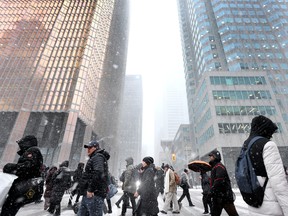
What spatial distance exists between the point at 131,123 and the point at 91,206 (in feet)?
536

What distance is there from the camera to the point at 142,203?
154 inches

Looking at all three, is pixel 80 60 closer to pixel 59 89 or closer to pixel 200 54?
pixel 59 89

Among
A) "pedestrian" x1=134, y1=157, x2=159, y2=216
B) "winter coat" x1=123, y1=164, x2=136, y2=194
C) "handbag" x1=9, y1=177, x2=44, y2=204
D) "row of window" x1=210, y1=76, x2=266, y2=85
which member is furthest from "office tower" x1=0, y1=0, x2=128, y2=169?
"handbag" x1=9, y1=177, x2=44, y2=204

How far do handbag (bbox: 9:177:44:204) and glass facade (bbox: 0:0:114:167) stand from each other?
98.1 ft

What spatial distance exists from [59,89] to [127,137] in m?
126

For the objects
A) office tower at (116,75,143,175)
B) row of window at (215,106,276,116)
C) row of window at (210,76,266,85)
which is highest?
office tower at (116,75,143,175)

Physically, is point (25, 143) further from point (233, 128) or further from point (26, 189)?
point (233, 128)

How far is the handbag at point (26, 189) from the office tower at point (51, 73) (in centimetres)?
2990

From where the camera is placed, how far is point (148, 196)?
3.91 metres

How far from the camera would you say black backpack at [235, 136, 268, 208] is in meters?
1.85

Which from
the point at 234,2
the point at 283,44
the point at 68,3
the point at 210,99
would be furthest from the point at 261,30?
the point at 68,3

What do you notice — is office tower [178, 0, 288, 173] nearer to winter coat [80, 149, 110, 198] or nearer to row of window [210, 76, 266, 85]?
row of window [210, 76, 266, 85]

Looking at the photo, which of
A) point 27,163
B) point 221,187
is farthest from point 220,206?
point 27,163

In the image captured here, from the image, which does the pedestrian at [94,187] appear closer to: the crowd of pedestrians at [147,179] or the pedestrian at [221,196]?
the crowd of pedestrians at [147,179]
